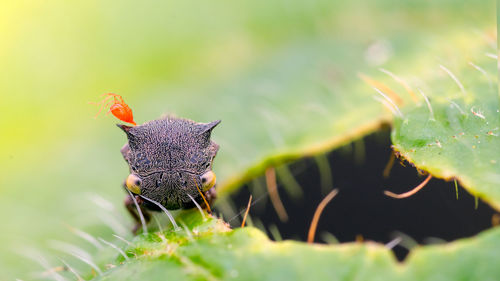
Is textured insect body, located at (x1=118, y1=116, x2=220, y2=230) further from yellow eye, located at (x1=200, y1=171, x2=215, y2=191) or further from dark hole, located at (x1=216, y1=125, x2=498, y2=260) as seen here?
dark hole, located at (x1=216, y1=125, x2=498, y2=260)

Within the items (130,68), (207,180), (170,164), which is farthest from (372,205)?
(130,68)

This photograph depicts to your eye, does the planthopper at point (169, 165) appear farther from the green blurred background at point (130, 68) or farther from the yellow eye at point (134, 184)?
the green blurred background at point (130, 68)

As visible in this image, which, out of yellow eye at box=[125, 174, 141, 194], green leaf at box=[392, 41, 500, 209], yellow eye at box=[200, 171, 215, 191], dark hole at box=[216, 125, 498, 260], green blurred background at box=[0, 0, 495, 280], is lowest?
dark hole at box=[216, 125, 498, 260]

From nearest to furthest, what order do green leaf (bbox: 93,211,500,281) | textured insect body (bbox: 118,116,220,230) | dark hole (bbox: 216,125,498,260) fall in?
green leaf (bbox: 93,211,500,281) < dark hole (bbox: 216,125,498,260) < textured insect body (bbox: 118,116,220,230)

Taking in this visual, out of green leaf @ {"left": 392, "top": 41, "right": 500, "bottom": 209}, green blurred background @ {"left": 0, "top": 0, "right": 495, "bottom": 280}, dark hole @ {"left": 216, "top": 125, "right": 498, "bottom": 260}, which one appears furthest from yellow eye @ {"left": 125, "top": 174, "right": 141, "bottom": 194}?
green leaf @ {"left": 392, "top": 41, "right": 500, "bottom": 209}

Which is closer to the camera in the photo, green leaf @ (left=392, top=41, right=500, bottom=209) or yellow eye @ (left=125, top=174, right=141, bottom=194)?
green leaf @ (left=392, top=41, right=500, bottom=209)

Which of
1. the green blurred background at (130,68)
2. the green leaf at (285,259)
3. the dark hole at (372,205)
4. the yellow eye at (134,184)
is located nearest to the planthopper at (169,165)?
the yellow eye at (134,184)

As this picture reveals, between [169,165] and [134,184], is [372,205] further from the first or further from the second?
[134,184]
